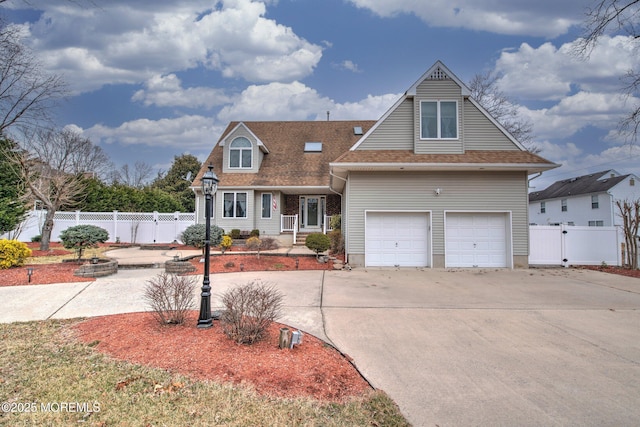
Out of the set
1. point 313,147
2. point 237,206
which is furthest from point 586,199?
point 237,206

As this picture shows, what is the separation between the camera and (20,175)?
14.6 meters

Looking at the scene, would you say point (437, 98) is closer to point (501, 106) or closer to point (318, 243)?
point (318, 243)

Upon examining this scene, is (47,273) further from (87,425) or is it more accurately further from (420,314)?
(420,314)

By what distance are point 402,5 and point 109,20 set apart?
10.3 m

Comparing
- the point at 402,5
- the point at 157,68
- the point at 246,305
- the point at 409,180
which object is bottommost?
the point at 246,305

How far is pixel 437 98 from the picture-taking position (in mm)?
12188

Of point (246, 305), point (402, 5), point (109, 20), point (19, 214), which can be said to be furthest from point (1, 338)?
point (402, 5)

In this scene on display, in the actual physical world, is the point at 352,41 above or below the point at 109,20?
above

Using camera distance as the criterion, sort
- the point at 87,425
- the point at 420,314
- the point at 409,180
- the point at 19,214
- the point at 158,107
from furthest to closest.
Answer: the point at 158,107, the point at 19,214, the point at 409,180, the point at 420,314, the point at 87,425

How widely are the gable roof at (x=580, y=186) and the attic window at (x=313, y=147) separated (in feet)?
90.0

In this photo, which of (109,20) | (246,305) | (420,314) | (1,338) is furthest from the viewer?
A: (109,20)

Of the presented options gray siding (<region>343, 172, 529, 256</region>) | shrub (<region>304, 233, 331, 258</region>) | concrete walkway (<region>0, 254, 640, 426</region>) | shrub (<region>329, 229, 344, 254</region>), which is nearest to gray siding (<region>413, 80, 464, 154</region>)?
gray siding (<region>343, 172, 529, 256</region>)

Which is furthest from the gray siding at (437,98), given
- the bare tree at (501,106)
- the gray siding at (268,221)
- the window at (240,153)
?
the bare tree at (501,106)

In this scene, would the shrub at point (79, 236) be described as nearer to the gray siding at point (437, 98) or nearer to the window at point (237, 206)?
the window at point (237, 206)
